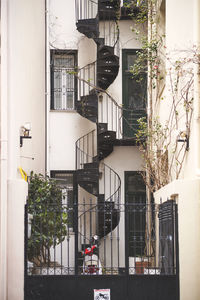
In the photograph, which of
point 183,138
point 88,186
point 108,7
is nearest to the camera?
point 183,138

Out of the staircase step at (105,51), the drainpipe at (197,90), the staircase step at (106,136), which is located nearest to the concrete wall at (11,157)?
the drainpipe at (197,90)

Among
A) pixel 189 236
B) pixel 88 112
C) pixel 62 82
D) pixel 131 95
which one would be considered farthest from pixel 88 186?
pixel 189 236

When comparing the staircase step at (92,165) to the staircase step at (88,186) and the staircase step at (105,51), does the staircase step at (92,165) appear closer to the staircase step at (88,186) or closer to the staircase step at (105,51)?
the staircase step at (88,186)

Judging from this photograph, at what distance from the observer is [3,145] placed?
11.3 meters

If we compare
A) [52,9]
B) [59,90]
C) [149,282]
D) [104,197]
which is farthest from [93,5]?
[149,282]

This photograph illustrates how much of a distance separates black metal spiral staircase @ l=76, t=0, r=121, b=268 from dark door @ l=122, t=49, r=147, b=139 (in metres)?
0.33

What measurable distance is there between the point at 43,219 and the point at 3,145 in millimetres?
2128

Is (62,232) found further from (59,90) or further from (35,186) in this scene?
(59,90)

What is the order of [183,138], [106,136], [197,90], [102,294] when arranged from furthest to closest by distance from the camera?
[106,136]
[183,138]
[102,294]
[197,90]

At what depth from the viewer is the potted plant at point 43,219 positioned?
39.7ft

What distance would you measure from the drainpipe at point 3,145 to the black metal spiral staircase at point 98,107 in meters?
5.35

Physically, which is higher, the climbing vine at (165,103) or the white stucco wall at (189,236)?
the climbing vine at (165,103)

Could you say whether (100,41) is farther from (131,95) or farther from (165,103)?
(165,103)

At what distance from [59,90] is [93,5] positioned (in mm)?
2592
